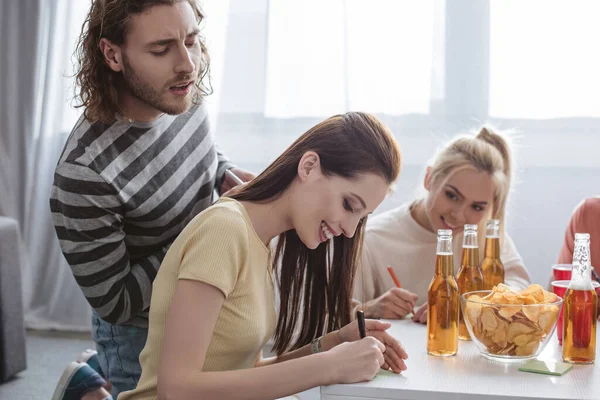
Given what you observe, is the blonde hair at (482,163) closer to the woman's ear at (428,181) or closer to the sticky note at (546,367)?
the woman's ear at (428,181)

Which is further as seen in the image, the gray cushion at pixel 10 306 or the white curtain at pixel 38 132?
the white curtain at pixel 38 132

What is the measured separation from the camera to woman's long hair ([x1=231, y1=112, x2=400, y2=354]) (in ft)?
4.40

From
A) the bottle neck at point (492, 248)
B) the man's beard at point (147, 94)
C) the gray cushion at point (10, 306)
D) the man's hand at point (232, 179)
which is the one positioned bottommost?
the gray cushion at point (10, 306)

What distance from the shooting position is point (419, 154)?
317 cm

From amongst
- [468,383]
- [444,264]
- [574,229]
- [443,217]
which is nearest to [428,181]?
[443,217]

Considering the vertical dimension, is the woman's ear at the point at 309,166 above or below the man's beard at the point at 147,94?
below

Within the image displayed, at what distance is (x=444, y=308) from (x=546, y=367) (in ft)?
0.63

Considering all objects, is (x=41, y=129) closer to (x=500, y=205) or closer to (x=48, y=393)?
(x=48, y=393)

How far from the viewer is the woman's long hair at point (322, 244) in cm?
134

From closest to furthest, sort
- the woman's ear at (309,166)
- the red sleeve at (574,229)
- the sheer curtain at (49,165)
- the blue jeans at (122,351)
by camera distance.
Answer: the woman's ear at (309,166) → the blue jeans at (122,351) → the red sleeve at (574,229) → the sheer curtain at (49,165)

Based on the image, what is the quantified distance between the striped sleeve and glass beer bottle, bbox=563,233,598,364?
3.00ft

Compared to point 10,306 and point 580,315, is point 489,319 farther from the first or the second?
point 10,306

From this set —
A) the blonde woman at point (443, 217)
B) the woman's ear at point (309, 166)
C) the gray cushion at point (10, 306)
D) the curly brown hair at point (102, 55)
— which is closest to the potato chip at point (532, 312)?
the woman's ear at point (309, 166)

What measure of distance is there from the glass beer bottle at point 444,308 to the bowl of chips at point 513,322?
0.04m
